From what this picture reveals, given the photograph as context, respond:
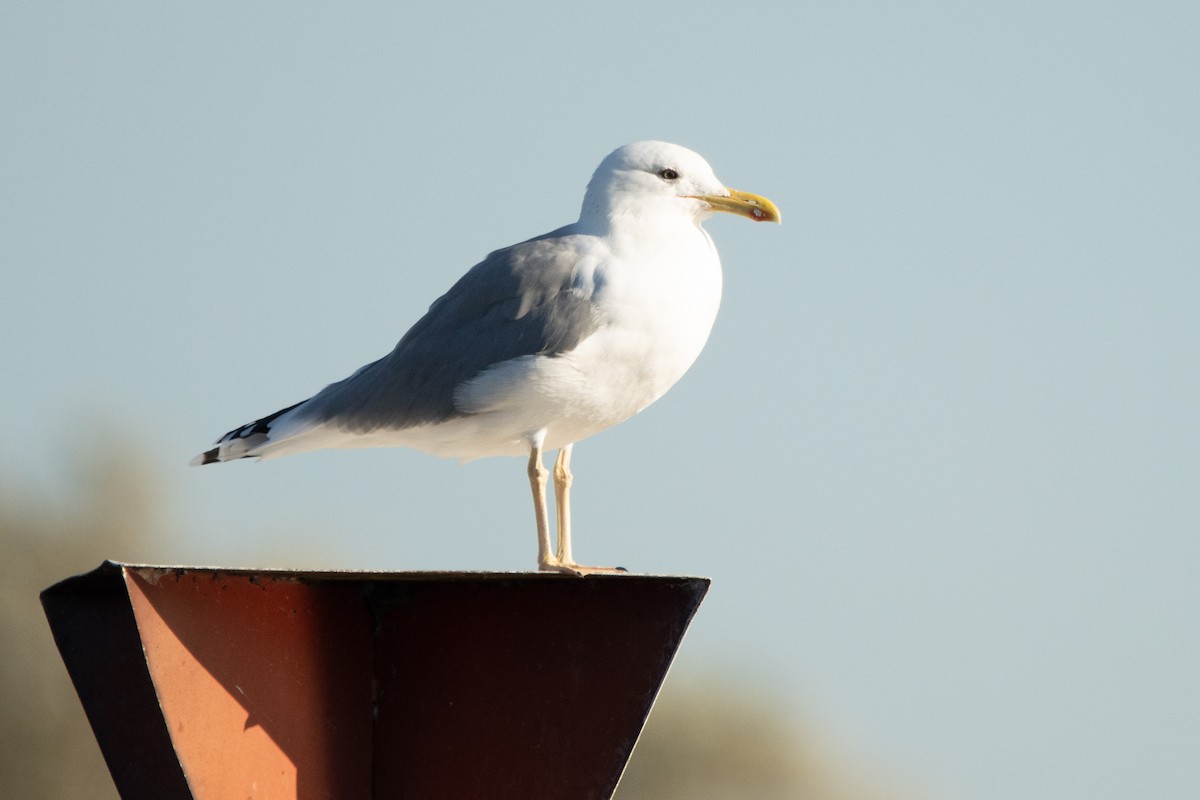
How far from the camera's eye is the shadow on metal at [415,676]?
3846 millimetres

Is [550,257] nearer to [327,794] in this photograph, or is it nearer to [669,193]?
[669,193]

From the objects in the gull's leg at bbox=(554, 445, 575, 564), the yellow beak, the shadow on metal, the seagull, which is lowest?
the shadow on metal

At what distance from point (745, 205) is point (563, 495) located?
1.36 meters

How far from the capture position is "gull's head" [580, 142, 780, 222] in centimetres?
562

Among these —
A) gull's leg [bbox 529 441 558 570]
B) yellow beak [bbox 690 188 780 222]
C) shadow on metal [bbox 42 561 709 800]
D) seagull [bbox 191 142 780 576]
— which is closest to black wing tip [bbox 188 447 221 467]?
seagull [bbox 191 142 780 576]

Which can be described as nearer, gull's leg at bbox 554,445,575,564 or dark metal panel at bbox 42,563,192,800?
dark metal panel at bbox 42,563,192,800

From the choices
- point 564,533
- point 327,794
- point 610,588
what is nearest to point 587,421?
point 564,533

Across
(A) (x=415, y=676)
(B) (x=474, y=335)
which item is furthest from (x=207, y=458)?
→ (A) (x=415, y=676)

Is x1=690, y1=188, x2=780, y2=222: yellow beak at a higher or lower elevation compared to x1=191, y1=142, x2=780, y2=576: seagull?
higher

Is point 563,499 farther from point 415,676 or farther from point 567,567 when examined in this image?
point 415,676

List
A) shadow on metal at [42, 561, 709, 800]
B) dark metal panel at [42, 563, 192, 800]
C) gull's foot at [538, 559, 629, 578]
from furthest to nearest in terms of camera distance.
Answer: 1. gull's foot at [538, 559, 629, 578]
2. shadow on metal at [42, 561, 709, 800]
3. dark metal panel at [42, 563, 192, 800]

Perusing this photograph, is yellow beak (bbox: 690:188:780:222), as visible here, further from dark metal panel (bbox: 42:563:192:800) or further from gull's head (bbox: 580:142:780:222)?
dark metal panel (bbox: 42:563:192:800)

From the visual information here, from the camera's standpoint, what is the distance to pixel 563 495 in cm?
592

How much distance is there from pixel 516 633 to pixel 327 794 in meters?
0.68
